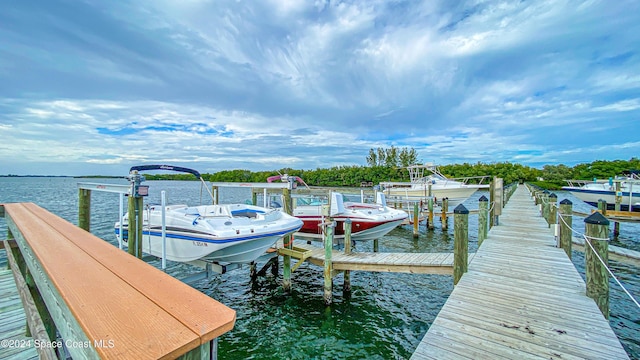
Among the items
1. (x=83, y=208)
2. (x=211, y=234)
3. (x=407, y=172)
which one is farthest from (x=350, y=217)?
(x=407, y=172)

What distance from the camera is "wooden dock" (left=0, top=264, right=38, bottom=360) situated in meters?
2.60

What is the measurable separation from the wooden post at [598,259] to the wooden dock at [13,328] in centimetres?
654

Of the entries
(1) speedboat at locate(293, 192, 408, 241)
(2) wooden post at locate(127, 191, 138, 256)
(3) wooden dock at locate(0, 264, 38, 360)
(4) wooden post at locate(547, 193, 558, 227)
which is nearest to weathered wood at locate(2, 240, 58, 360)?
(3) wooden dock at locate(0, 264, 38, 360)

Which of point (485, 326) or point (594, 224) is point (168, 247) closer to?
point (485, 326)

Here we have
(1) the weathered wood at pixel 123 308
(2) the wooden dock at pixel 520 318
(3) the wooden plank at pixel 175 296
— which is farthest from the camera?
(2) the wooden dock at pixel 520 318

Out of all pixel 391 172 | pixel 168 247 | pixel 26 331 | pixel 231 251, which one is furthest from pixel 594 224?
pixel 391 172

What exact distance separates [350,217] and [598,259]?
7.09 m

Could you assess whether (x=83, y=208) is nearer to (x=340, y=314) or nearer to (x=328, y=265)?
(x=328, y=265)

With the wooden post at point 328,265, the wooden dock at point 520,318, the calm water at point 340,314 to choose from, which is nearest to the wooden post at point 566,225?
the wooden dock at point 520,318

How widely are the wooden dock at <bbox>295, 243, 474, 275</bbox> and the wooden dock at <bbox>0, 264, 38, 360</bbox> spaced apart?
6.07 m

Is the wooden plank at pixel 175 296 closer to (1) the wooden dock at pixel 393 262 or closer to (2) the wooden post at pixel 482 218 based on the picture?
(1) the wooden dock at pixel 393 262

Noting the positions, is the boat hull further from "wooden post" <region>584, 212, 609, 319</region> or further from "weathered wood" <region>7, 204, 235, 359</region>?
"weathered wood" <region>7, 204, 235, 359</region>

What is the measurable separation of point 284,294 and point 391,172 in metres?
63.2

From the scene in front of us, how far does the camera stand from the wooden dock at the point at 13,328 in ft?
8.54
